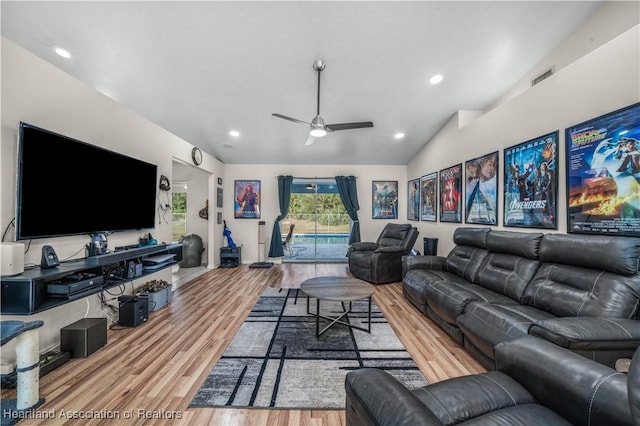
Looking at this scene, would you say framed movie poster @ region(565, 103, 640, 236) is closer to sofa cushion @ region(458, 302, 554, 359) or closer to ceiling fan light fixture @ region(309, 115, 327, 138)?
sofa cushion @ region(458, 302, 554, 359)

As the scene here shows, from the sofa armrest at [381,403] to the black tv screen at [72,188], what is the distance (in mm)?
2617

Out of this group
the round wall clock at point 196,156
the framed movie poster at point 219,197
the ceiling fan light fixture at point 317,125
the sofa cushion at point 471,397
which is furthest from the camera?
the framed movie poster at point 219,197

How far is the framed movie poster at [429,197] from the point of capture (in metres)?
4.82

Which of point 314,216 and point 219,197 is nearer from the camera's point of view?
point 219,197

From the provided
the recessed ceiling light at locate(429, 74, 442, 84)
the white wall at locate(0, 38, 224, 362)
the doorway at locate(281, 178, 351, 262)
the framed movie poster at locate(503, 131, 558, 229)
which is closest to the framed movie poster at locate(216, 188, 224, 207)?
the doorway at locate(281, 178, 351, 262)

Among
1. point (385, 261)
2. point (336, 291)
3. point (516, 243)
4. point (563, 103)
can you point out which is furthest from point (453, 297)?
point (563, 103)

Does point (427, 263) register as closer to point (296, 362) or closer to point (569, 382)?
point (296, 362)

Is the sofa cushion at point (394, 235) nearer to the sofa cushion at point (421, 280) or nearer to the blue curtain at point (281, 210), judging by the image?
the sofa cushion at point (421, 280)

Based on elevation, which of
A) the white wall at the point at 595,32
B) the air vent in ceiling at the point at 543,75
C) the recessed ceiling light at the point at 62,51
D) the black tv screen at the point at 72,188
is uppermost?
the white wall at the point at 595,32

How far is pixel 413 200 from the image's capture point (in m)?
5.85

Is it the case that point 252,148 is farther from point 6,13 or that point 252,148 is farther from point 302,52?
point 6,13

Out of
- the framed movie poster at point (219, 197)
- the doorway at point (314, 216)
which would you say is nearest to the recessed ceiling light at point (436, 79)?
the doorway at point (314, 216)

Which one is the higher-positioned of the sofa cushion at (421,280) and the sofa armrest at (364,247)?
the sofa armrest at (364,247)

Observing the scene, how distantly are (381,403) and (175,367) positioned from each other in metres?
1.93
